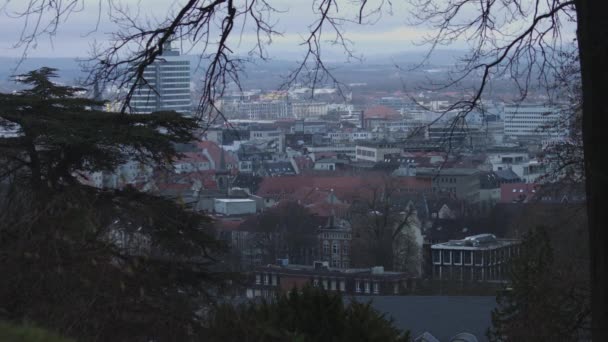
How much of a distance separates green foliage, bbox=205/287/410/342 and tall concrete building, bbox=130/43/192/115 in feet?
4.57

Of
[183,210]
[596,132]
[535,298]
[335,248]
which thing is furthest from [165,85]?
[335,248]

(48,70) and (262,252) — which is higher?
(48,70)

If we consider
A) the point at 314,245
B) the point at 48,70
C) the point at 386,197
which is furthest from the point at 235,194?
the point at 48,70

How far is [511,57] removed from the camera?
4664mm

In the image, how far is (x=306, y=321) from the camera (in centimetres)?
613

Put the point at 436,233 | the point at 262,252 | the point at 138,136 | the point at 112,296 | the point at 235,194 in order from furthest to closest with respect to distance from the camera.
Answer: the point at 235,194
the point at 436,233
the point at 262,252
the point at 138,136
the point at 112,296

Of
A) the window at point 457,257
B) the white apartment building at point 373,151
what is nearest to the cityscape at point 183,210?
the window at point 457,257

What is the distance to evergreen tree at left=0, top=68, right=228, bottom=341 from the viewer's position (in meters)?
5.87

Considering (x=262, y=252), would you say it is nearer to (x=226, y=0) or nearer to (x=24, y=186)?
(x=24, y=186)

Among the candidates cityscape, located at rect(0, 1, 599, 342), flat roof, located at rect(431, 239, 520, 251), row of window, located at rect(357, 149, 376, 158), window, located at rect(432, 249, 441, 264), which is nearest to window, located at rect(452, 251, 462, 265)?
flat roof, located at rect(431, 239, 520, 251)

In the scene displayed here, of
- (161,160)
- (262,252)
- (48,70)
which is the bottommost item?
(262,252)

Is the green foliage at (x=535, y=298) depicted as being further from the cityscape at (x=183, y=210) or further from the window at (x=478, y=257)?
the window at (x=478, y=257)

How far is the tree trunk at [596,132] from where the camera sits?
381 cm

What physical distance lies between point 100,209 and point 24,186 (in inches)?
28.6
